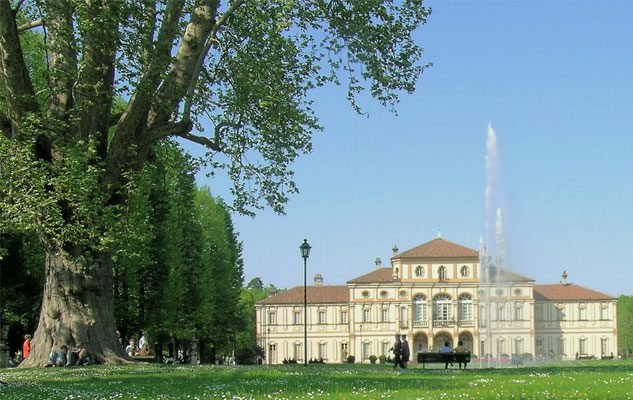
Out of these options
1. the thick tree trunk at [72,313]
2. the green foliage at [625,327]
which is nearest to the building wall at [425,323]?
the green foliage at [625,327]

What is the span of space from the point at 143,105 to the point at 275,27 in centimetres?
355

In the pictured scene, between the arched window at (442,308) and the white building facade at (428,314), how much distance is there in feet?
0.39

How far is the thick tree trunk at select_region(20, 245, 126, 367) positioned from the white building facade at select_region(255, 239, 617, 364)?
8515cm

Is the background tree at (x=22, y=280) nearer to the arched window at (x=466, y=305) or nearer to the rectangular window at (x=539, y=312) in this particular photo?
the arched window at (x=466, y=305)

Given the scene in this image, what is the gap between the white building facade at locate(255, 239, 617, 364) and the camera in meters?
111

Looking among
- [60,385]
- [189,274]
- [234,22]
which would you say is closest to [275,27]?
[234,22]

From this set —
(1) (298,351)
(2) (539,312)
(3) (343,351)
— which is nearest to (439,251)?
(2) (539,312)

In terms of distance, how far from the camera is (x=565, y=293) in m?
119

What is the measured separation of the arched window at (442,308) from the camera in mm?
110875

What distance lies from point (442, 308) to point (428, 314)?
1804mm

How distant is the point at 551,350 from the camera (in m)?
115

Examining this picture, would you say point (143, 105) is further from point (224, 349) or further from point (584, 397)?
point (224, 349)

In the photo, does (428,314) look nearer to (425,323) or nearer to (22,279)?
(425,323)

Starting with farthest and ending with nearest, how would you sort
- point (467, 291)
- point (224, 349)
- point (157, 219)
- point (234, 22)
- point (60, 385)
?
point (467, 291) → point (224, 349) → point (157, 219) → point (234, 22) → point (60, 385)
